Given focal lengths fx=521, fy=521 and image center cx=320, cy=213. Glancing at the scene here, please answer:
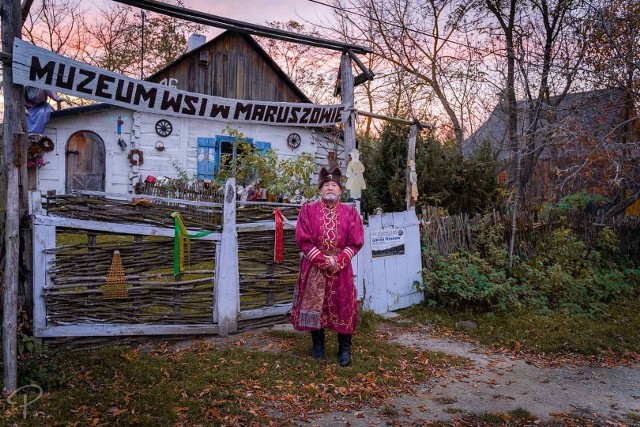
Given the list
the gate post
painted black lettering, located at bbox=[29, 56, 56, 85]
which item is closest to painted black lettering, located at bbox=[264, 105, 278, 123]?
the gate post

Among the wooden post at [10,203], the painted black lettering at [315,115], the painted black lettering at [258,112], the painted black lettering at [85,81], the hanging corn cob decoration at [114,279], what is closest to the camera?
the wooden post at [10,203]

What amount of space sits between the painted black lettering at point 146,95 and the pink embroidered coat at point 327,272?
1.66 metres

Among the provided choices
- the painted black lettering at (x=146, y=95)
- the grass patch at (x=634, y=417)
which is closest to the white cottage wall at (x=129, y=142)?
the painted black lettering at (x=146, y=95)

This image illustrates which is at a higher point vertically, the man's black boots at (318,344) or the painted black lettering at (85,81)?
the painted black lettering at (85,81)

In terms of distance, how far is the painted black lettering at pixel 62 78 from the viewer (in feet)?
13.1

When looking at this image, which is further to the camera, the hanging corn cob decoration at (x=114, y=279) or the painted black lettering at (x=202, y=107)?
the painted black lettering at (x=202, y=107)

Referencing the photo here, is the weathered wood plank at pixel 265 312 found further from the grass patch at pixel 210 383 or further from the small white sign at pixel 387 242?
the small white sign at pixel 387 242

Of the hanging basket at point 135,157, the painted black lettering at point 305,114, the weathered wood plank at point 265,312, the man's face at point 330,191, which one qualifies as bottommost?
the weathered wood plank at point 265,312

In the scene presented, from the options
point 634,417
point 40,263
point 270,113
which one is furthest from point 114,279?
point 634,417

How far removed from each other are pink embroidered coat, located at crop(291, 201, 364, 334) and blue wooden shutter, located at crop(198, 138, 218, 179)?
9157 millimetres

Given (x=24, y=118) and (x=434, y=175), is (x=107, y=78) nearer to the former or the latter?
(x=24, y=118)

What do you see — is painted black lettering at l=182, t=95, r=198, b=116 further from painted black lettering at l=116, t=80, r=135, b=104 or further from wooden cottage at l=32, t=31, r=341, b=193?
wooden cottage at l=32, t=31, r=341, b=193

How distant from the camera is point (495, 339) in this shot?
595 cm

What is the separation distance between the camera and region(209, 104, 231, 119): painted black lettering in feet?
16.7
